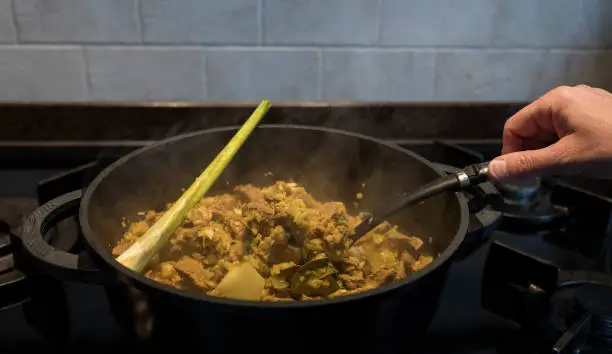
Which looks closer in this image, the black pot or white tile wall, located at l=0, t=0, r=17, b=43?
the black pot

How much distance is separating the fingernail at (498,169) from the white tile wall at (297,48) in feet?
1.58

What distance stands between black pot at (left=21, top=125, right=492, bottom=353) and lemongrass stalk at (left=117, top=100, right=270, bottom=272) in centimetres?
4

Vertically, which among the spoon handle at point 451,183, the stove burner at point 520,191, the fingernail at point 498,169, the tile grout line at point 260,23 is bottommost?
the stove burner at point 520,191

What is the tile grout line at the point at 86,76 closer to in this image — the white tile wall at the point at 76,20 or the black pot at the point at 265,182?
the white tile wall at the point at 76,20

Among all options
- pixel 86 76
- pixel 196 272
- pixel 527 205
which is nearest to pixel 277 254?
pixel 196 272

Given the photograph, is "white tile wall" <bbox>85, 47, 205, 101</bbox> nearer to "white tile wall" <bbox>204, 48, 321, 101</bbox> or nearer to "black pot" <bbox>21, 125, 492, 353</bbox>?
"white tile wall" <bbox>204, 48, 321, 101</bbox>

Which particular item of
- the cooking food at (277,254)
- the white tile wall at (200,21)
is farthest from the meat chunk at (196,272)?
the white tile wall at (200,21)

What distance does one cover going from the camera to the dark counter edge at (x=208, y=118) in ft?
3.65

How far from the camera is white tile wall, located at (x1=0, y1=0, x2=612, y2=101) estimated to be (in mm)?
1080

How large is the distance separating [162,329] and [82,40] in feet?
2.26

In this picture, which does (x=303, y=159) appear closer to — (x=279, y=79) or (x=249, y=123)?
(x=249, y=123)

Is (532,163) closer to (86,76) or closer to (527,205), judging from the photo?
(527,205)

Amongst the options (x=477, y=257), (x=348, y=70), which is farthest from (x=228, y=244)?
(x=348, y=70)

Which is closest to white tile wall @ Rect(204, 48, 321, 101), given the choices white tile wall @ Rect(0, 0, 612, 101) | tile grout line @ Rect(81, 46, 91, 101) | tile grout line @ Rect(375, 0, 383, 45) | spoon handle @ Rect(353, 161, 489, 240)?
white tile wall @ Rect(0, 0, 612, 101)
